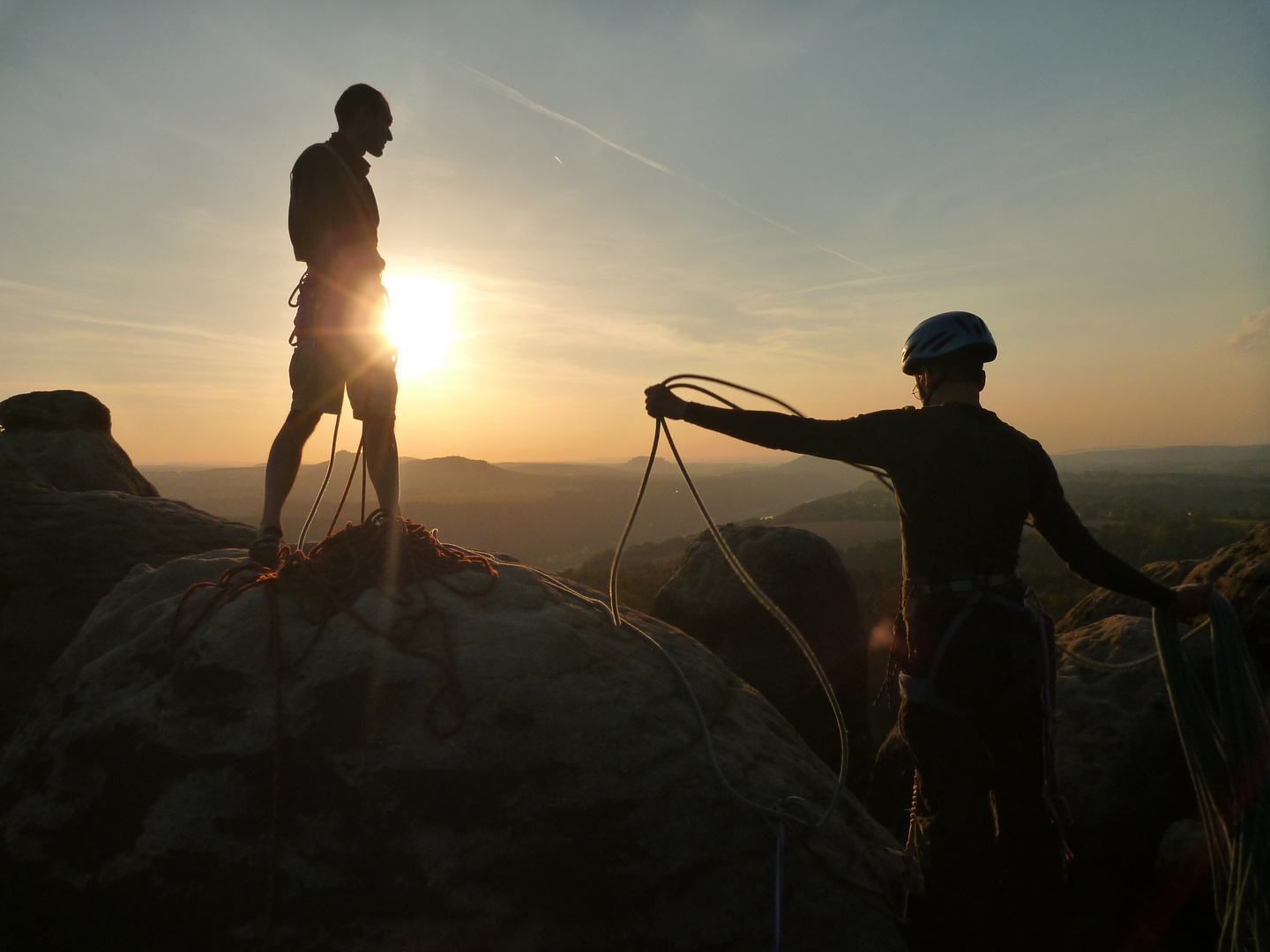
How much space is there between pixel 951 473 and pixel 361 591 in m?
2.84

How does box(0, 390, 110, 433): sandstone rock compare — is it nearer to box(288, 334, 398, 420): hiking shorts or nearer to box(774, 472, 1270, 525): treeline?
box(288, 334, 398, 420): hiking shorts

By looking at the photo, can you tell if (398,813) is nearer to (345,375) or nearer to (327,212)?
(345,375)

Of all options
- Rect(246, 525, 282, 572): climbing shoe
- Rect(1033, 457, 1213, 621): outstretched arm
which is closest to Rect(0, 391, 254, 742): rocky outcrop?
Rect(246, 525, 282, 572): climbing shoe

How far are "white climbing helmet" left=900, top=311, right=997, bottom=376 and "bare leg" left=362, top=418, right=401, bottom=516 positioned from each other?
2.98 m

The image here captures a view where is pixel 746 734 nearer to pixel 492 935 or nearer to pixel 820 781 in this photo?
pixel 820 781

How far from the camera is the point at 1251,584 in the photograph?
4.15 meters

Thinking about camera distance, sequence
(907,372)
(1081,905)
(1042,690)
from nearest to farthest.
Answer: (1042,690), (907,372), (1081,905)

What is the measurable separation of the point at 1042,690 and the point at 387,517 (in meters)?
3.31

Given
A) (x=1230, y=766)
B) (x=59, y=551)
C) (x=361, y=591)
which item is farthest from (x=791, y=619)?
(x=59, y=551)

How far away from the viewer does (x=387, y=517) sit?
3.67m

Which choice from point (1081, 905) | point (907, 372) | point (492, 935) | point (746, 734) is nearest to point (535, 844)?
point (492, 935)

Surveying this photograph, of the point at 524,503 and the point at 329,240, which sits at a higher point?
the point at 329,240

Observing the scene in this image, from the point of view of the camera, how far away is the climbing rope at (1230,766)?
2631 millimetres

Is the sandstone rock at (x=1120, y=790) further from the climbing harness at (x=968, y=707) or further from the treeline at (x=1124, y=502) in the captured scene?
the treeline at (x=1124, y=502)
